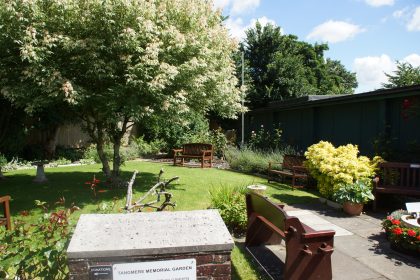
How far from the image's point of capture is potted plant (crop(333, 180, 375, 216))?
22.9 feet

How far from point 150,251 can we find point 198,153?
1230 centimetres

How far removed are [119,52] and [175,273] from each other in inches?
260

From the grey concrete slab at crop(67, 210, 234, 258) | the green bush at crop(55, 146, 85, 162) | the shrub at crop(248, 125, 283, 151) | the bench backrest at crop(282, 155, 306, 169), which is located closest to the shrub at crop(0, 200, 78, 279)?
the grey concrete slab at crop(67, 210, 234, 258)

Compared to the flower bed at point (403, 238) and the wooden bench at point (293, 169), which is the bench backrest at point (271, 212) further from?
the wooden bench at point (293, 169)

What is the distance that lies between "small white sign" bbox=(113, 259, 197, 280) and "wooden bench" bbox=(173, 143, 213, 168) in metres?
11.5

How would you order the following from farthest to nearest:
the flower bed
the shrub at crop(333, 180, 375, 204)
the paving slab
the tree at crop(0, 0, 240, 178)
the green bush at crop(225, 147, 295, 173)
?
the green bush at crop(225, 147, 295, 173) → the tree at crop(0, 0, 240, 178) → the shrub at crop(333, 180, 375, 204) → the flower bed → the paving slab

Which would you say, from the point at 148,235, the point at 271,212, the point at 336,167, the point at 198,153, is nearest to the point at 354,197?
the point at 336,167

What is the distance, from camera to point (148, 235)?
2.51 m

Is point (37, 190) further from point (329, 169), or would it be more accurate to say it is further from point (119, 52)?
point (329, 169)

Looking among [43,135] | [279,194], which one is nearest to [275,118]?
[279,194]

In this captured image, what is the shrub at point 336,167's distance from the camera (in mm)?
7453

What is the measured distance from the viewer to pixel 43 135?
16047 millimetres

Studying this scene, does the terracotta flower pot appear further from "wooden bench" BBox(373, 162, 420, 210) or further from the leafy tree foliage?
the leafy tree foliage

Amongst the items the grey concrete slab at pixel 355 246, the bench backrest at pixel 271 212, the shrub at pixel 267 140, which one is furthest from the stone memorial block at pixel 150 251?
the shrub at pixel 267 140
